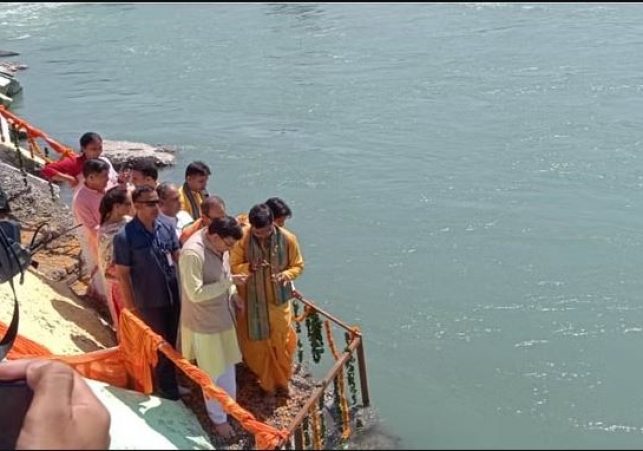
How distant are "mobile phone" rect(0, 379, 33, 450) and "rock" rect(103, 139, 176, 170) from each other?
988cm

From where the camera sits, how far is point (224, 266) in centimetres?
554

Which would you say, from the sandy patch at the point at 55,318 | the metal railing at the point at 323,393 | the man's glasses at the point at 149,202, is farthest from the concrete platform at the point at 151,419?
the man's glasses at the point at 149,202

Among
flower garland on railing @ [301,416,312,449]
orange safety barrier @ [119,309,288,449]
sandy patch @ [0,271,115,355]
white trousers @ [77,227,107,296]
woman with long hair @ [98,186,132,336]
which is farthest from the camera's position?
white trousers @ [77,227,107,296]

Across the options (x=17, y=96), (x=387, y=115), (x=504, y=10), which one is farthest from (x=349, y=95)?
(x=504, y=10)

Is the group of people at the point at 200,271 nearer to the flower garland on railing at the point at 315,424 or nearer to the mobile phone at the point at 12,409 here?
the flower garland on railing at the point at 315,424

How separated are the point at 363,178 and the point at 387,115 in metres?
3.98

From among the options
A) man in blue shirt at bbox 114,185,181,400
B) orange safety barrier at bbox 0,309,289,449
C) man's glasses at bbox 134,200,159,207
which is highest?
man's glasses at bbox 134,200,159,207

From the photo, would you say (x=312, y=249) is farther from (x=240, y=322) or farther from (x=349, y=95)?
(x=349, y=95)

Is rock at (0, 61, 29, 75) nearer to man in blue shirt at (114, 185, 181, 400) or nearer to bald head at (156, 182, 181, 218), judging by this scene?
bald head at (156, 182, 181, 218)

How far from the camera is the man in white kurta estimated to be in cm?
530

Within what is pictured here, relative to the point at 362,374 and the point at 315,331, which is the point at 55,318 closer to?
the point at 315,331

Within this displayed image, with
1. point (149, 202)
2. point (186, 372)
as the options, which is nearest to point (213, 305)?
point (186, 372)

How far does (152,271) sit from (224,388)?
3.29 ft

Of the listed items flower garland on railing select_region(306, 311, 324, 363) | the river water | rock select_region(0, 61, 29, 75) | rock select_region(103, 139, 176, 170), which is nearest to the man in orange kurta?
flower garland on railing select_region(306, 311, 324, 363)
